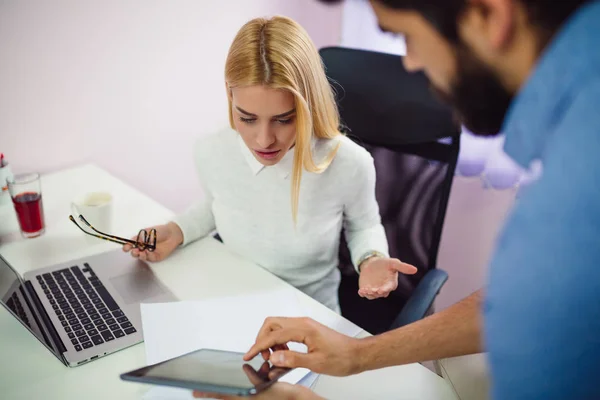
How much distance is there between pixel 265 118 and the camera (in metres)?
1.01

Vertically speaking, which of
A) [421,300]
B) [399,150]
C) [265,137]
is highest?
[265,137]

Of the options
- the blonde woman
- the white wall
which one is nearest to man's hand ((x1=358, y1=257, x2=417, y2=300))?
the blonde woman

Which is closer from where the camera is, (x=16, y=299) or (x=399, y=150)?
(x=16, y=299)

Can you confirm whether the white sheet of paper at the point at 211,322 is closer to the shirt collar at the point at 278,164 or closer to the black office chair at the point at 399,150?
the shirt collar at the point at 278,164

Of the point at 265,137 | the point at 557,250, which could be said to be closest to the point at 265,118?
the point at 265,137

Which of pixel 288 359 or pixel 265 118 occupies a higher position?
pixel 265 118

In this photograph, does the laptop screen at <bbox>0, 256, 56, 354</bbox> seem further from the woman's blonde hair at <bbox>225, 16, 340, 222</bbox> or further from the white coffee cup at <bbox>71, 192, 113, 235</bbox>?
the woman's blonde hair at <bbox>225, 16, 340, 222</bbox>

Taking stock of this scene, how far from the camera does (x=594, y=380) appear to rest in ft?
1.35

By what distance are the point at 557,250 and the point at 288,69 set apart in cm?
70

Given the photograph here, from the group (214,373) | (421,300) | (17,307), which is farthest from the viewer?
(421,300)

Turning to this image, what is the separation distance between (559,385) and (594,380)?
0.03 meters

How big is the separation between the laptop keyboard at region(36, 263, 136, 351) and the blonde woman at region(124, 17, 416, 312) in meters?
0.12

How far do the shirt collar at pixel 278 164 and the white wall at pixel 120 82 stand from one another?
2.15ft

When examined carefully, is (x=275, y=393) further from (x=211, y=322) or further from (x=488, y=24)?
(x=488, y=24)
